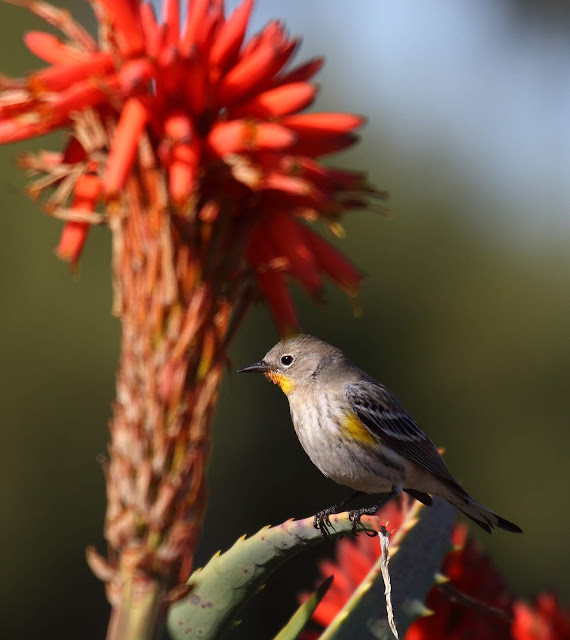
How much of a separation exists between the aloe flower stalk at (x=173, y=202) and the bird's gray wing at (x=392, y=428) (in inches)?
93.5

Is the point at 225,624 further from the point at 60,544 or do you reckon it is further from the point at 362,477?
the point at 60,544

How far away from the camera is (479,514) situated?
4566mm

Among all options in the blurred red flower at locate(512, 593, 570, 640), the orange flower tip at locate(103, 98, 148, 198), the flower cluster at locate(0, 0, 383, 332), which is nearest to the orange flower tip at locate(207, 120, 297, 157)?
the flower cluster at locate(0, 0, 383, 332)

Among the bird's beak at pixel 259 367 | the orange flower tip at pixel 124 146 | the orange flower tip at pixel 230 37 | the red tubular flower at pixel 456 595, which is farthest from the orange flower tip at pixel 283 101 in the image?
the bird's beak at pixel 259 367

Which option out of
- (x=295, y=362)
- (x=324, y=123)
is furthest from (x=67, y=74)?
(x=295, y=362)

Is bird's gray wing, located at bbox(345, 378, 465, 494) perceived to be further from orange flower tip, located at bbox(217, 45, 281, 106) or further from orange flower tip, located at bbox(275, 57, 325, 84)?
orange flower tip, located at bbox(217, 45, 281, 106)

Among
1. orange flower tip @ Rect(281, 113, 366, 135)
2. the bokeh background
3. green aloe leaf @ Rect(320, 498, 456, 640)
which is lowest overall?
the bokeh background

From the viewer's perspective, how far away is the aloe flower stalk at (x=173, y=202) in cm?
208

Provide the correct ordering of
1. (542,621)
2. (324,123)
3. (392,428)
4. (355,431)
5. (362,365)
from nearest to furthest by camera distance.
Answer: (324,123), (542,621), (355,431), (392,428), (362,365)

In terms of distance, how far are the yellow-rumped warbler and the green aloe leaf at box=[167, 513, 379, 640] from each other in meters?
1.87

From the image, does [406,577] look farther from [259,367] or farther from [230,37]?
[259,367]

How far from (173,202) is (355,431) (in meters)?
2.55

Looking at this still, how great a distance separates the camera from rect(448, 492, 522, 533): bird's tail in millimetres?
4340

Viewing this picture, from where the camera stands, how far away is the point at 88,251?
607 inches
